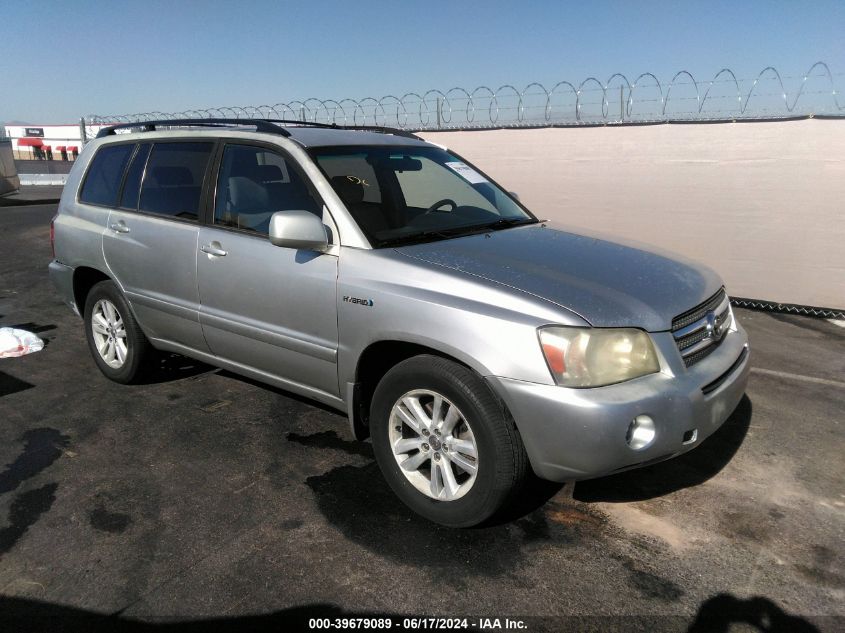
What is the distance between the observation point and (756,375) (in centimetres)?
523

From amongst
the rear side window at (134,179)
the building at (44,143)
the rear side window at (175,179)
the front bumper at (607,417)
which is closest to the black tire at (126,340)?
the rear side window at (134,179)

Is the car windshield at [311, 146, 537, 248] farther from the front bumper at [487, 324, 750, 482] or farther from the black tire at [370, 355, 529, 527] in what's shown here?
the front bumper at [487, 324, 750, 482]

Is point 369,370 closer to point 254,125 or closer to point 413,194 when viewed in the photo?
point 413,194

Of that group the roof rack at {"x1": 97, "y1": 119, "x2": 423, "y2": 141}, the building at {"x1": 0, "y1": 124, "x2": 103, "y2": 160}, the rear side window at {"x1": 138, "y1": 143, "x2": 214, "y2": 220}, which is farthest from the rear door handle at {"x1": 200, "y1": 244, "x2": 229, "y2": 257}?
the building at {"x1": 0, "y1": 124, "x2": 103, "y2": 160}

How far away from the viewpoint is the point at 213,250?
3.89 m

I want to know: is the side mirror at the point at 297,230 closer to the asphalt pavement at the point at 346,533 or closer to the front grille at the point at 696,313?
the asphalt pavement at the point at 346,533

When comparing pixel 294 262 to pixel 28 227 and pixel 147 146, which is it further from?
→ pixel 28 227

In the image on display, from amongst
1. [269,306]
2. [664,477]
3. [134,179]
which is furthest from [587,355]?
[134,179]

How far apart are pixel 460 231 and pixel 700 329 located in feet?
4.40

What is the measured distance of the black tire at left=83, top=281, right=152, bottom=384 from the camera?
4645mm

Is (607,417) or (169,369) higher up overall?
(607,417)

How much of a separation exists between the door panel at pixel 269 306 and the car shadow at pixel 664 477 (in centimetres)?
143

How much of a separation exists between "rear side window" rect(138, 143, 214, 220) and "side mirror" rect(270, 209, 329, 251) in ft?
3.42

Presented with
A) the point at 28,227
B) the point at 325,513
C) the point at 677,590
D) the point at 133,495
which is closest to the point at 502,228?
the point at 325,513
